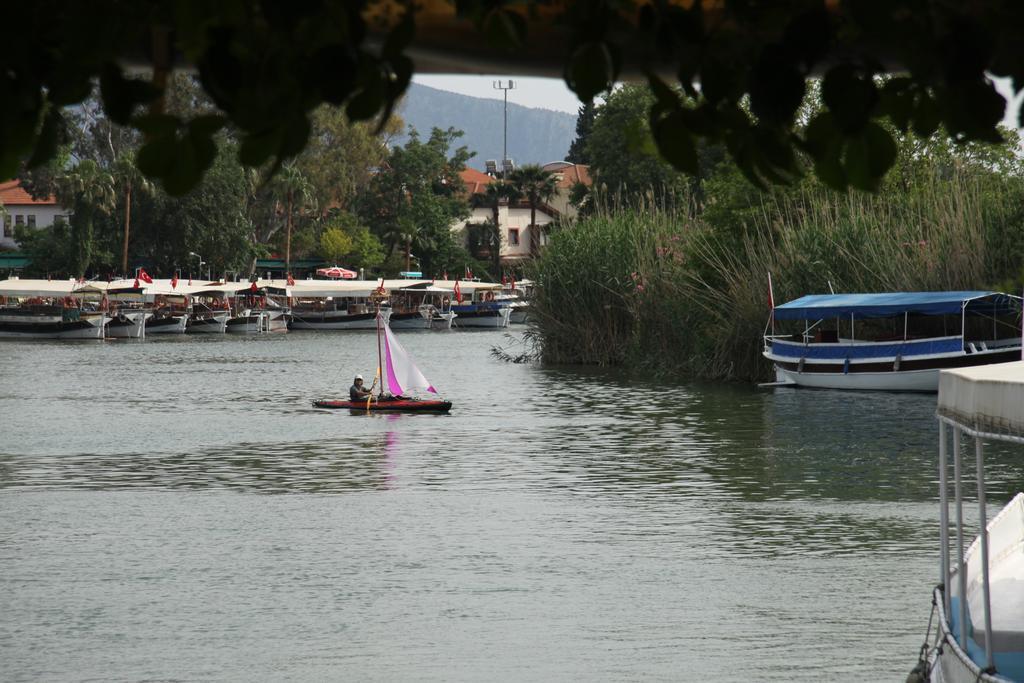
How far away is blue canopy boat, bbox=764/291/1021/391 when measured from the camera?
41562 millimetres

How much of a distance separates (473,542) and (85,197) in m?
91.2

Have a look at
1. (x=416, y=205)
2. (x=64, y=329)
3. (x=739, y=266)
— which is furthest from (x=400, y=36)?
(x=416, y=205)

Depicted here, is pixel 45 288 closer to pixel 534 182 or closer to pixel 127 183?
pixel 127 183

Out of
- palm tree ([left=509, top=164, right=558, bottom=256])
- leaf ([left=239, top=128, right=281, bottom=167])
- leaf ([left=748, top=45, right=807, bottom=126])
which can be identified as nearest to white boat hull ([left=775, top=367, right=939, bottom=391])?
leaf ([left=748, top=45, right=807, bottom=126])

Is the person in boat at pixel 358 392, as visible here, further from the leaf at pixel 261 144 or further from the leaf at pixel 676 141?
the leaf at pixel 261 144

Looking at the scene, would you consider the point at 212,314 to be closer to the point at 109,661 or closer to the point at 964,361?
the point at 964,361

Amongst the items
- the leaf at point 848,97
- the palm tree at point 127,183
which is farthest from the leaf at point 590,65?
the palm tree at point 127,183

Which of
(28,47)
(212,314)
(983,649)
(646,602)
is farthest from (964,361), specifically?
(212,314)

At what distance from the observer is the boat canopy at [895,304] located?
4088 cm

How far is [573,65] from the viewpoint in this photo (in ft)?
11.8

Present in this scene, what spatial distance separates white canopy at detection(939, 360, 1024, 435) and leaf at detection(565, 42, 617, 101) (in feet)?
15.3

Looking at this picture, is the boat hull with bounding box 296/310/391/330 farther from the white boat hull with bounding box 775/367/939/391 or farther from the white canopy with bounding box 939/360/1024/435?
the white canopy with bounding box 939/360/1024/435

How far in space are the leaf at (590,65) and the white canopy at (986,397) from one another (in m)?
4.67

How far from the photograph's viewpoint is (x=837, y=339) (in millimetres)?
47344
